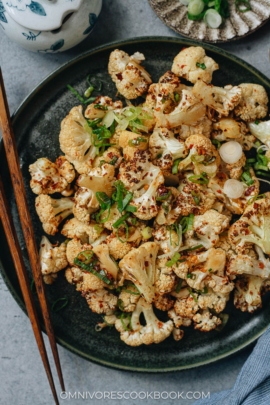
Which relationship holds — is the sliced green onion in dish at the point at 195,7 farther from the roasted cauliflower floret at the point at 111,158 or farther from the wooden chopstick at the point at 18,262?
the wooden chopstick at the point at 18,262

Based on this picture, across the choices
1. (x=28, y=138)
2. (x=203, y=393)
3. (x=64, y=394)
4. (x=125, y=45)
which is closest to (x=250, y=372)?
(x=203, y=393)

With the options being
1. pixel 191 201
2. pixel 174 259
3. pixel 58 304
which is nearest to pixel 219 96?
pixel 191 201

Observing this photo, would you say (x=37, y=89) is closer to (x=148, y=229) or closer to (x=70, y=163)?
(x=70, y=163)

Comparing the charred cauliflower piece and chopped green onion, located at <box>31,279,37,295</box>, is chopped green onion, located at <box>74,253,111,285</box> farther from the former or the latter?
chopped green onion, located at <box>31,279,37,295</box>

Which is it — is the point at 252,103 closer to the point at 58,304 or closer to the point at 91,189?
the point at 91,189

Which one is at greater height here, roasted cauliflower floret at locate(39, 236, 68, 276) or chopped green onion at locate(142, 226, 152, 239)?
chopped green onion at locate(142, 226, 152, 239)

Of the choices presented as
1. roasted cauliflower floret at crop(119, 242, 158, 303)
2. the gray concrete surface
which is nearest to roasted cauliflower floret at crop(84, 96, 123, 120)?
the gray concrete surface

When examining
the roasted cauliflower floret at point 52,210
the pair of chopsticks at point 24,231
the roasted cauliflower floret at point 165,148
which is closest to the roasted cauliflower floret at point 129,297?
the pair of chopsticks at point 24,231

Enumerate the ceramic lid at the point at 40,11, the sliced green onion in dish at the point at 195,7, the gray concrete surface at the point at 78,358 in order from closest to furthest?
1. the ceramic lid at the point at 40,11
2. the sliced green onion in dish at the point at 195,7
3. the gray concrete surface at the point at 78,358
